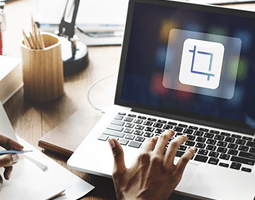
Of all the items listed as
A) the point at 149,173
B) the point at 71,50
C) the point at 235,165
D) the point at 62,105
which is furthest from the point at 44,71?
the point at 235,165

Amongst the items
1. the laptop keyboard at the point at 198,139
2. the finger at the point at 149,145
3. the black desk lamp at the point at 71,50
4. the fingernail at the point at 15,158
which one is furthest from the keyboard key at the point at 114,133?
the black desk lamp at the point at 71,50

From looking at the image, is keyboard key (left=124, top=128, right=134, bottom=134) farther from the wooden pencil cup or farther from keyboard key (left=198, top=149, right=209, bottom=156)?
the wooden pencil cup

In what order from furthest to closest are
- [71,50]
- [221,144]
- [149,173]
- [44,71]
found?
[71,50] → [44,71] → [221,144] → [149,173]

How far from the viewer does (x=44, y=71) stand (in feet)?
2.82

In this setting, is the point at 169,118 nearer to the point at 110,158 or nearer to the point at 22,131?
the point at 110,158

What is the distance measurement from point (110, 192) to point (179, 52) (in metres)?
0.37

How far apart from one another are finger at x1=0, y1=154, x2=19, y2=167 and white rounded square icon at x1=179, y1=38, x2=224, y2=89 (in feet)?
1.38

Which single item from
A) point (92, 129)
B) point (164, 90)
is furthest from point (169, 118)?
point (92, 129)

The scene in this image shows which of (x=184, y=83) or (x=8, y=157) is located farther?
(x=184, y=83)

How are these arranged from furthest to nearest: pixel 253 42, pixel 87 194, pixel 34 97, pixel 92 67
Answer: pixel 92 67, pixel 34 97, pixel 253 42, pixel 87 194

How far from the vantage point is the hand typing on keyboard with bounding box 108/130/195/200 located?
0.58 metres

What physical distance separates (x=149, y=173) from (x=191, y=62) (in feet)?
1.02

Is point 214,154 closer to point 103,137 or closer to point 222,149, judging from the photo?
point 222,149

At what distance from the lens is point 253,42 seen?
74cm
